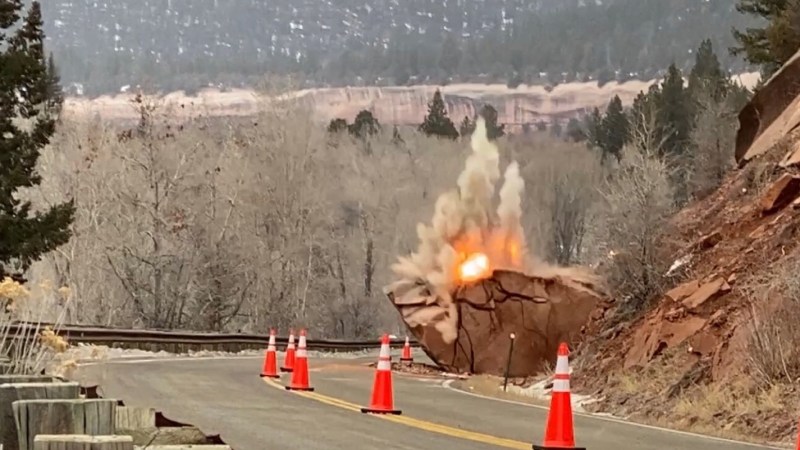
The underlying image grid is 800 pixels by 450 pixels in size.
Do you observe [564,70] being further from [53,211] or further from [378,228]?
[53,211]

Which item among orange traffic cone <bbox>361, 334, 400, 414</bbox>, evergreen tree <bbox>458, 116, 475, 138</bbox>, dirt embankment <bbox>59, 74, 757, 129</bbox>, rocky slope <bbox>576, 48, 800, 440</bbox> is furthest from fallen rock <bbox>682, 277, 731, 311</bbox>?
→ evergreen tree <bbox>458, 116, 475, 138</bbox>

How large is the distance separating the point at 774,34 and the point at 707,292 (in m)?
15.9

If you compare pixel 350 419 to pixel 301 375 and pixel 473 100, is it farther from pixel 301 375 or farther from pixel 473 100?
pixel 473 100

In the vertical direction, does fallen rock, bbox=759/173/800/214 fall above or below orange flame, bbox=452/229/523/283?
above

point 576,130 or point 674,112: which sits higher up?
point 674,112

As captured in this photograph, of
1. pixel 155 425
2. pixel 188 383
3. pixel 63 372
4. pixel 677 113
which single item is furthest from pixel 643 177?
pixel 677 113

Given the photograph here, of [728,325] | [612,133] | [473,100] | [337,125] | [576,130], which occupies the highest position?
[473,100]

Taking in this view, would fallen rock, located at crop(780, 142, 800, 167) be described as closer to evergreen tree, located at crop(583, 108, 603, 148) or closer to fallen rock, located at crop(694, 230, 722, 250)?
fallen rock, located at crop(694, 230, 722, 250)

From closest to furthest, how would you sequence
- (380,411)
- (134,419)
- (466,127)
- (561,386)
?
(134,419), (561,386), (380,411), (466,127)

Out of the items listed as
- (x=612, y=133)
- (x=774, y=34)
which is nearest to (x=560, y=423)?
(x=774, y=34)

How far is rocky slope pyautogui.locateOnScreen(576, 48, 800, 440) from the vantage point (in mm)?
14000

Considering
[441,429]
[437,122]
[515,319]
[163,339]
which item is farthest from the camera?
[437,122]

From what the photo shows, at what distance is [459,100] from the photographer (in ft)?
314

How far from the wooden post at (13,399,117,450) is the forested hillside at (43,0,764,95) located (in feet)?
231
